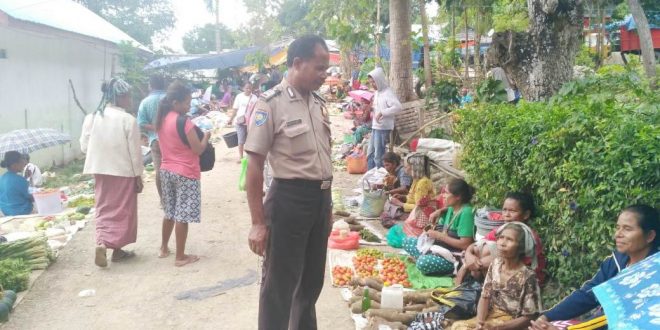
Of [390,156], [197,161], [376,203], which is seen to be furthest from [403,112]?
[197,161]

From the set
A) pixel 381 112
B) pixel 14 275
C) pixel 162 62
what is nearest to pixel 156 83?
pixel 14 275

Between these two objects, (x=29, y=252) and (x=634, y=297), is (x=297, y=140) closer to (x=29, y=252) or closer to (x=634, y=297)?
(x=634, y=297)

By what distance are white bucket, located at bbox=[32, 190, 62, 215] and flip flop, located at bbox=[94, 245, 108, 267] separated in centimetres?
293

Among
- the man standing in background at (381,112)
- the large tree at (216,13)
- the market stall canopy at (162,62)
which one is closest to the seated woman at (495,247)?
the man standing in background at (381,112)

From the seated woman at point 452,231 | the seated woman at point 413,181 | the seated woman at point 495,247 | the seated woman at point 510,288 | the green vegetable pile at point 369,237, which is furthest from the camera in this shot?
the seated woman at point 413,181

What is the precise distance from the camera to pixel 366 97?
A: 1105 centimetres

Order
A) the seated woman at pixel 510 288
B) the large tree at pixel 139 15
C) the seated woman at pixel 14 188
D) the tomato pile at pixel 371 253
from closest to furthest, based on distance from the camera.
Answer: the seated woman at pixel 510 288 < the tomato pile at pixel 371 253 < the seated woman at pixel 14 188 < the large tree at pixel 139 15

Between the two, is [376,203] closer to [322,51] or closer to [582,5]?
[582,5]

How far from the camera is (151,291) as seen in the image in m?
5.21

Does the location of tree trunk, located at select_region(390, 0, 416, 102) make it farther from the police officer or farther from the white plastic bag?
the police officer

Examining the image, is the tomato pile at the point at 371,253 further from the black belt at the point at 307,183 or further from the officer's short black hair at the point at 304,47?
the officer's short black hair at the point at 304,47

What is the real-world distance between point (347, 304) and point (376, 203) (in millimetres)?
3004

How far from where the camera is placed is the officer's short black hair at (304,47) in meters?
3.29

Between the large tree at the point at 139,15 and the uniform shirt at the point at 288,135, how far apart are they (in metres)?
31.9
